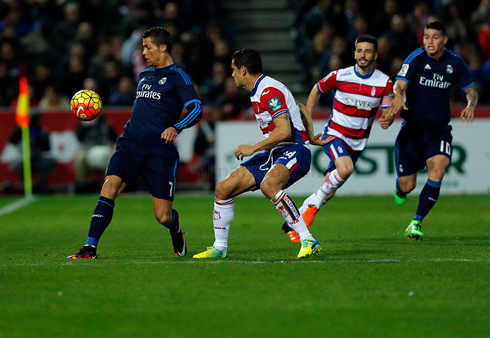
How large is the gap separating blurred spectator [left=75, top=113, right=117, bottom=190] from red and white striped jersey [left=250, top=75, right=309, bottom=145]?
9639mm

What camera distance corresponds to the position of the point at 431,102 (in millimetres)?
9625

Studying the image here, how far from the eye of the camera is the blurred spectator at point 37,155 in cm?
1697

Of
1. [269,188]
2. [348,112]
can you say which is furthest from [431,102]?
[269,188]

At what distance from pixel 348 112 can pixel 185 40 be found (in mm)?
9579


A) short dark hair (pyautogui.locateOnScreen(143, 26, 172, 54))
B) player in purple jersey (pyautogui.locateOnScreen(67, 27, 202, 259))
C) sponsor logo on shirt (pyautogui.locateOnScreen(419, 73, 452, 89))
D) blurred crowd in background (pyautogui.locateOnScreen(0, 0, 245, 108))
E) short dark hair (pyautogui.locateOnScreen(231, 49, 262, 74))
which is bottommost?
player in purple jersey (pyautogui.locateOnScreen(67, 27, 202, 259))

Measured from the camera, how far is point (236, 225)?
37.7 feet

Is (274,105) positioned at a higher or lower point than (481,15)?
lower

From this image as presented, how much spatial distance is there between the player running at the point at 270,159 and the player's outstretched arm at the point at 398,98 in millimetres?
1694

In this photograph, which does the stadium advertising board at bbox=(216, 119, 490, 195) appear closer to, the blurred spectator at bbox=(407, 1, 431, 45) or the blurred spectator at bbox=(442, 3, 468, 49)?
the blurred spectator at bbox=(442, 3, 468, 49)

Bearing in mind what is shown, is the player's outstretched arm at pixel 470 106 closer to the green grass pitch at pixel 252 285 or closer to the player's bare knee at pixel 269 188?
the green grass pitch at pixel 252 285

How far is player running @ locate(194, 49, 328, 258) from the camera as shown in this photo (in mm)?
7430

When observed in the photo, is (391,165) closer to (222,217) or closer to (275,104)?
(222,217)

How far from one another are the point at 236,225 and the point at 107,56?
8.58 metres

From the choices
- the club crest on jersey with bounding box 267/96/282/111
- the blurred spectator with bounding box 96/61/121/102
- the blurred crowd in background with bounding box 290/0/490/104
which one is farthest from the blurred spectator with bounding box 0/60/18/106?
the club crest on jersey with bounding box 267/96/282/111
